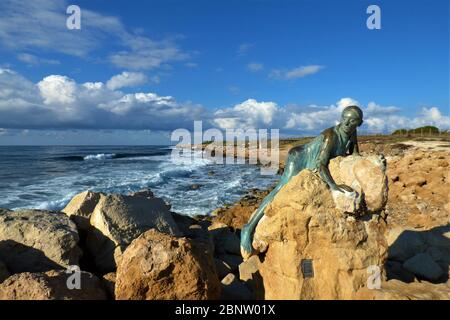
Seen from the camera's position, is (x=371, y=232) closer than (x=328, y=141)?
Yes

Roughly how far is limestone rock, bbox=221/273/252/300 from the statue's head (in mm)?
2629

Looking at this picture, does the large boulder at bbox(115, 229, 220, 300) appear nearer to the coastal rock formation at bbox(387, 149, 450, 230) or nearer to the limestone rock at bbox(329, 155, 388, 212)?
the limestone rock at bbox(329, 155, 388, 212)

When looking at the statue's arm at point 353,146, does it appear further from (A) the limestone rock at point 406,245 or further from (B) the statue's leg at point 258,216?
(A) the limestone rock at point 406,245

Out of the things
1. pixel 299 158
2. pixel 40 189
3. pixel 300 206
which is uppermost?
pixel 299 158

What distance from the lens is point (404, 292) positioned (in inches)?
159

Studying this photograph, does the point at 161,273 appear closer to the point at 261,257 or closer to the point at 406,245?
the point at 261,257

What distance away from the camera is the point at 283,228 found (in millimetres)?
4680

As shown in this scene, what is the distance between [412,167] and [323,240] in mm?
12648

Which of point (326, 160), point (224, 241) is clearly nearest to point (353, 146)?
point (326, 160)

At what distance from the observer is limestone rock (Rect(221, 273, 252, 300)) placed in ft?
17.3

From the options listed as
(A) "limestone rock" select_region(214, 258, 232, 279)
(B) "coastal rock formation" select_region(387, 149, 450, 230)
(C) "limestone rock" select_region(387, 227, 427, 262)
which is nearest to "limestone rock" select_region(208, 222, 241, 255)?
(A) "limestone rock" select_region(214, 258, 232, 279)

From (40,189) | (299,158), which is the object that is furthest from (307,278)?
(40,189)

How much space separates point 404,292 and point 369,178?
1.24 metres
